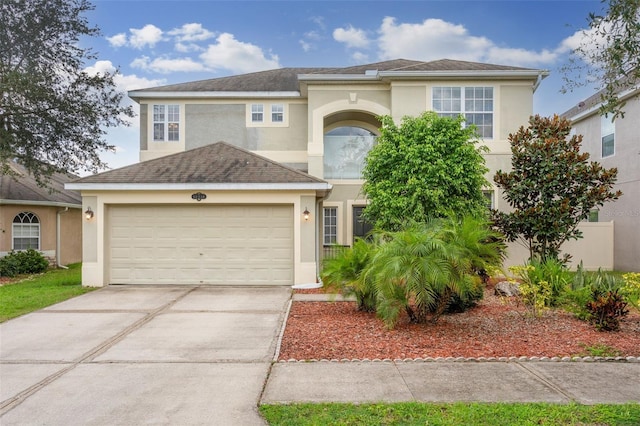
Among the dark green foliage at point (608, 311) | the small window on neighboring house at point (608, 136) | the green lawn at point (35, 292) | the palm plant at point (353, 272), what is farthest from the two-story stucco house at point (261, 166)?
the dark green foliage at point (608, 311)

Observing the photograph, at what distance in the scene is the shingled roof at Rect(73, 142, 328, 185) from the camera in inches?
487

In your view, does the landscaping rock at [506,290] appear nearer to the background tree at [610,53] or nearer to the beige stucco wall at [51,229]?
the background tree at [610,53]

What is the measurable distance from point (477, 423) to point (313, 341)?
329cm

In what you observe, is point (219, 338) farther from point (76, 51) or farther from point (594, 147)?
point (594, 147)

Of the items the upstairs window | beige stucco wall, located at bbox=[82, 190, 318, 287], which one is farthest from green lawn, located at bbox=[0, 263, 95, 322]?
the upstairs window

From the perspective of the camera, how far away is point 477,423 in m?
4.08

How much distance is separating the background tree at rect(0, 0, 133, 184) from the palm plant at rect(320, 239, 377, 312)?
11.2 metres

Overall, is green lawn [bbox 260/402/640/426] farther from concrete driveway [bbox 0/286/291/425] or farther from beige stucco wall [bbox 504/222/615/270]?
beige stucco wall [bbox 504/222/615/270]

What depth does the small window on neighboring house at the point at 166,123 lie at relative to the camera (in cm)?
1777

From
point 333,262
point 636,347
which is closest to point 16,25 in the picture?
point 333,262

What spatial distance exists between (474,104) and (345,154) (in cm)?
480

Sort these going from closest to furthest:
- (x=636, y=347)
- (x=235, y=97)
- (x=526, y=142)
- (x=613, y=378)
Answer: (x=613, y=378) < (x=636, y=347) < (x=526, y=142) < (x=235, y=97)

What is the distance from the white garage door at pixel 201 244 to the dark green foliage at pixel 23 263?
5386 mm

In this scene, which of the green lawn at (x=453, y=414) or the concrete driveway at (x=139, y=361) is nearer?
the green lawn at (x=453, y=414)
